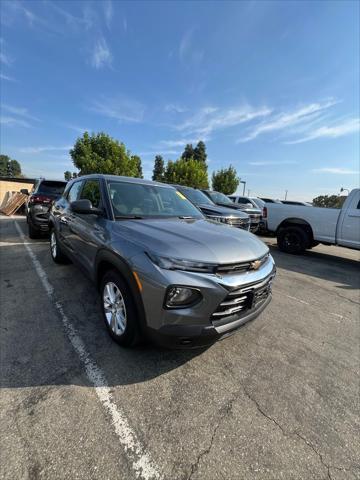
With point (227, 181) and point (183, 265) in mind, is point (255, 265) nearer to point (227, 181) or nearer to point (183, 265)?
point (183, 265)

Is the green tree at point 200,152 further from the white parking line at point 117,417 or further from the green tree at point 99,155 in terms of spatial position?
the white parking line at point 117,417

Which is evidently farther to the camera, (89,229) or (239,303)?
(89,229)

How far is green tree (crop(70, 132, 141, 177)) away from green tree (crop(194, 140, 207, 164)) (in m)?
25.1

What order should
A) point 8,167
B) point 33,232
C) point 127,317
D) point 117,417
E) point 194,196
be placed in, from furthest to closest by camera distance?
point 8,167
point 194,196
point 33,232
point 127,317
point 117,417

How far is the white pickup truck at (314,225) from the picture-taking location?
6.91 meters

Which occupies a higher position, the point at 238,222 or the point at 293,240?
the point at 238,222

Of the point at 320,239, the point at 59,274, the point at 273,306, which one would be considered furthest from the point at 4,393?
the point at 320,239

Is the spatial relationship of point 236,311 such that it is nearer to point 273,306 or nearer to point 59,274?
point 273,306

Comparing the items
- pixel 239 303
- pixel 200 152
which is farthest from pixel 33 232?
pixel 200 152

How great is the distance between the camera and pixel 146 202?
11.0ft

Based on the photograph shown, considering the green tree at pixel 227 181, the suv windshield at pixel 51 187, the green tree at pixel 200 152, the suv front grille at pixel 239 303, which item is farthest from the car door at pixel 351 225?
the green tree at pixel 200 152

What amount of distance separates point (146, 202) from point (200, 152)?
60652 millimetres

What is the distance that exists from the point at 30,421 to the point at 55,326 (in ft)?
4.28

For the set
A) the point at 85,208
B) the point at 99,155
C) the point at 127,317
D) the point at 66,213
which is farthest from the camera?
the point at 99,155
